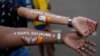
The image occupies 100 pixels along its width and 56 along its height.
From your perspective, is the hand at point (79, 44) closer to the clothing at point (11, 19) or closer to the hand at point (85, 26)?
the hand at point (85, 26)

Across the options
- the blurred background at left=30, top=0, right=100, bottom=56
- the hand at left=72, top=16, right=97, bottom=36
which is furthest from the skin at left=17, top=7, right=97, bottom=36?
the blurred background at left=30, top=0, right=100, bottom=56

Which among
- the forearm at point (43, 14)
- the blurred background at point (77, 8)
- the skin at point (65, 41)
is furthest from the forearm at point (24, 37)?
the blurred background at point (77, 8)

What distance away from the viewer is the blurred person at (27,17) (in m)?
1.57

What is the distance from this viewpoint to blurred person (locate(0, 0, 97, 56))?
157 cm

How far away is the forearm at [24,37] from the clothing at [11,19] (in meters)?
0.16

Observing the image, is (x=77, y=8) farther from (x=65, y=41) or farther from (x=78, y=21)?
(x=65, y=41)

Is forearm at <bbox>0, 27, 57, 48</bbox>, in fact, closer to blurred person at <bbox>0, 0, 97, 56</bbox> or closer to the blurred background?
blurred person at <bbox>0, 0, 97, 56</bbox>

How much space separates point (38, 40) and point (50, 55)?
188 centimetres

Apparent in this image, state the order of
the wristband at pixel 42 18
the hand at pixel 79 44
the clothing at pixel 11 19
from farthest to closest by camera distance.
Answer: the wristband at pixel 42 18, the clothing at pixel 11 19, the hand at pixel 79 44

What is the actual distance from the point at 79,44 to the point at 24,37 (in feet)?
0.94

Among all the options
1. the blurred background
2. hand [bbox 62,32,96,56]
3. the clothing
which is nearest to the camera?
hand [bbox 62,32,96,56]

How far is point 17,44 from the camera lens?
1.53 m

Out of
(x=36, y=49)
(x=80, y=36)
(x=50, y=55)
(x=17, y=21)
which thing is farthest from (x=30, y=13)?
(x=36, y=49)

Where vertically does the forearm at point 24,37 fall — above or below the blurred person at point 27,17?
below
